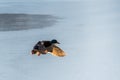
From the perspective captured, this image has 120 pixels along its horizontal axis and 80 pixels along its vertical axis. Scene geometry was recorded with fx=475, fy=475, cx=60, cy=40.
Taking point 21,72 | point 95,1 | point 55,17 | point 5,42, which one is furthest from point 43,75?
point 95,1

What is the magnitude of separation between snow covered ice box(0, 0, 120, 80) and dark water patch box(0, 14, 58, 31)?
0.79 m

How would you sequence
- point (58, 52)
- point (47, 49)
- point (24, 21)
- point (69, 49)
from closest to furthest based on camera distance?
point (58, 52), point (47, 49), point (69, 49), point (24, 21)

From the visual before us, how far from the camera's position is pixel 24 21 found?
169ft

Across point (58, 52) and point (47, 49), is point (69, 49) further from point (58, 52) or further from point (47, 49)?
point (58, 52)

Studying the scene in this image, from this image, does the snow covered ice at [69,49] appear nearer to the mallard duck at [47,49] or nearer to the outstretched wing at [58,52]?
the mallard duck at [47,49]

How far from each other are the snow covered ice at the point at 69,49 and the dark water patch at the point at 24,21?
788 mm

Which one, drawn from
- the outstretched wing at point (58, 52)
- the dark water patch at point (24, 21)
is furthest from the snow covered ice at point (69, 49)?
the outstretched wing at point (58, 52)

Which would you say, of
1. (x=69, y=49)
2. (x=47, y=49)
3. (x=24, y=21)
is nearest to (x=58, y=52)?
(x=47, y=49)

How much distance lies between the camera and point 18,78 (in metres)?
31.5

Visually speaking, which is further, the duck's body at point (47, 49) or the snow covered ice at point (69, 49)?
the snow covered ice at point (69, 49)

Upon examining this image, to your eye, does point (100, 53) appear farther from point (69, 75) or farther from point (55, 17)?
point (55, 17)

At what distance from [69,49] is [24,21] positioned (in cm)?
1642

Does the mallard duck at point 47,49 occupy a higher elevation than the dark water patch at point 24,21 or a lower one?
higher

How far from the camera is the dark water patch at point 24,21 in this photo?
158 feet
